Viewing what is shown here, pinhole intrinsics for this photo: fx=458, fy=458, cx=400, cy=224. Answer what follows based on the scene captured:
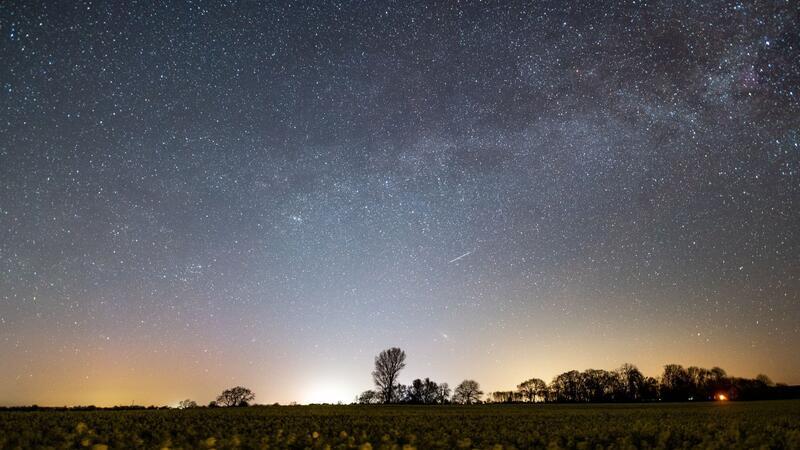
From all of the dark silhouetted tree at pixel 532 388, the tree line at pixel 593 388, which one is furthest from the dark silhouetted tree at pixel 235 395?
the dark silhouetted tree at pixel 532 388

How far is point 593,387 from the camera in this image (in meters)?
137

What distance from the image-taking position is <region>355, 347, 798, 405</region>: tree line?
110m

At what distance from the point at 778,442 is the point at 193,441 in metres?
17.4

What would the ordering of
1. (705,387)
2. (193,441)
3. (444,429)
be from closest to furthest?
(193,441) → (444,429) → (705,387)

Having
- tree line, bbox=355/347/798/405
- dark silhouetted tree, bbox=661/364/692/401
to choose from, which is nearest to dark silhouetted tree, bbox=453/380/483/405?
tree line, bbox=355/347/798/405

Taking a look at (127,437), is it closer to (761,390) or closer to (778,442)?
(778,442)

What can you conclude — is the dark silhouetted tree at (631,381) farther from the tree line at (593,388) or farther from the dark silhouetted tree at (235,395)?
the dark silhouetted tree at (235,395)

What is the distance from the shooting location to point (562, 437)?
51.2 ft

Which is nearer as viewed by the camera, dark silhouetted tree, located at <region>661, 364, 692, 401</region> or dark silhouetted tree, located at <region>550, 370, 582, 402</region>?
dark silhouetted tree, located at <region>661, 364, 692, 401</region>

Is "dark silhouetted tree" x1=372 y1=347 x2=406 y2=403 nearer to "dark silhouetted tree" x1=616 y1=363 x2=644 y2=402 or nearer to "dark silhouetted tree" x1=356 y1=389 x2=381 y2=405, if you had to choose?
"dark silhouetted tree" x1=356 y1=389 x2=381 y2=405

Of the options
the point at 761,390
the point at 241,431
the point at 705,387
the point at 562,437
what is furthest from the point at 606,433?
the point at 705,387

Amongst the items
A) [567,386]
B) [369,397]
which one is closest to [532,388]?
[567,386]

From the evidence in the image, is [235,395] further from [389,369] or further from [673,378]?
[673,378]

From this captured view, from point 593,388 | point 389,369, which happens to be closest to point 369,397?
point 389,369
